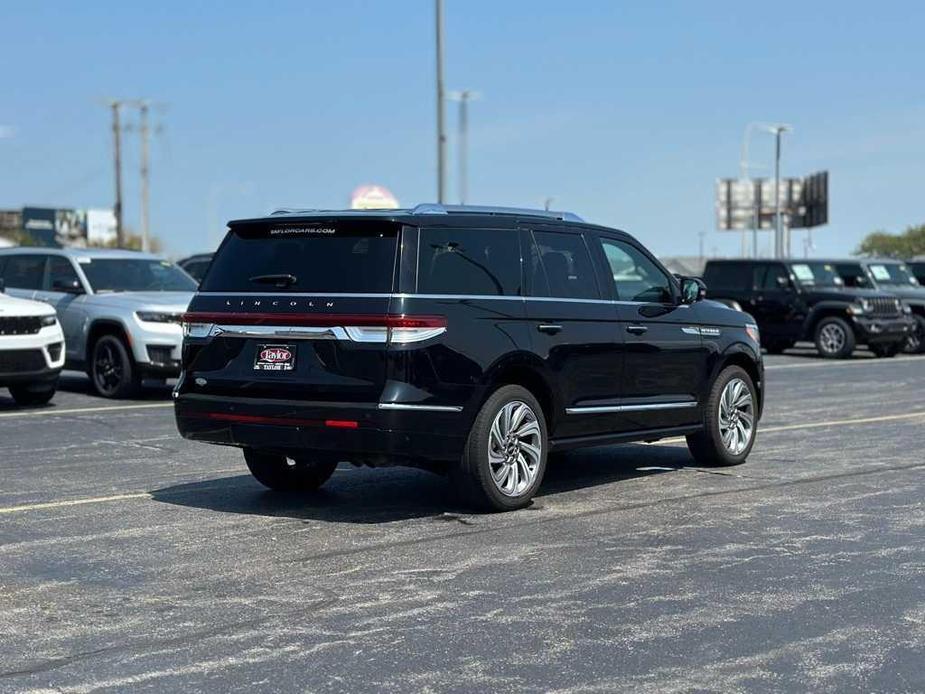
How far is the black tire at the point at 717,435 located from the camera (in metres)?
10.4

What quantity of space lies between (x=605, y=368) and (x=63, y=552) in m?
3.73

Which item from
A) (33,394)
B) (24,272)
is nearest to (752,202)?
(24,272)

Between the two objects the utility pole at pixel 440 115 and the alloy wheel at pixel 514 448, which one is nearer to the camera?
the alloy wheel at pixel 514 448

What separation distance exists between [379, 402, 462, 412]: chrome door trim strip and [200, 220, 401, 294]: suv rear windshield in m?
0.65

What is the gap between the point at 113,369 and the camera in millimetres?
16797

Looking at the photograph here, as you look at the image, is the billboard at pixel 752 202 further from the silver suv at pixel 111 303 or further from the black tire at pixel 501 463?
the black tire at pixel 501 463

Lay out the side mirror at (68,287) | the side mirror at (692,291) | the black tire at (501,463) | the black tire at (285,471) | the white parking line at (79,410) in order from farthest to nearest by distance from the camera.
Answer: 1. the side mirror at (68,287)
2. the white parking line at (79,410)
3. the side mirror at (692,291)
4. the black tire at (285,471)
5. the black tire at (501,463)

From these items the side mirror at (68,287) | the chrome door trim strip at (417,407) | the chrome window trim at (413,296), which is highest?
Answer: the chrome window trim at (413,296)

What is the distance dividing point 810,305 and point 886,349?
5.83 ft

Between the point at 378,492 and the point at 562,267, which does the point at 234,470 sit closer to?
the point at 378,492

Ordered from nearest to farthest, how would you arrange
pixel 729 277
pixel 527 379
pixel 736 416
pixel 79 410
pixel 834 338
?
pixel 527 379
pixel 736 416
pixel 79 410
pixel 834 338
pixel 729 277

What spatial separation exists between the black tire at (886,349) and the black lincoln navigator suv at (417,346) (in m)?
18.8

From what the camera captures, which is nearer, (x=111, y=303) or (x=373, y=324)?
(x=373, y=324)

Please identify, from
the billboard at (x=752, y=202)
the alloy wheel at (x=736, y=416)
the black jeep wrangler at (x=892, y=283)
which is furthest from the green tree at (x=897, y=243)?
the alloy wheel at (x=736, y=416)
